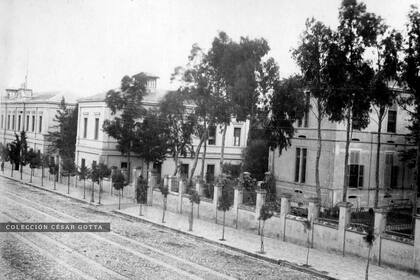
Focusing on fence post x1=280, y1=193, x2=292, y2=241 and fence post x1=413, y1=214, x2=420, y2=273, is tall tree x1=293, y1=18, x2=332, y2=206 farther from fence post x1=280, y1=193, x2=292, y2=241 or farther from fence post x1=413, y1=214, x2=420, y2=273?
fence post x1=413, y1=214, x2=420, y2=273

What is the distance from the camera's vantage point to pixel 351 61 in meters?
22.7

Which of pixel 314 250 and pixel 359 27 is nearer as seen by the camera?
pixel 314 250

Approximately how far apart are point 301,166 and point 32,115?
113 ft

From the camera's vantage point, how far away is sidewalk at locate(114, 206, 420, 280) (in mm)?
15337

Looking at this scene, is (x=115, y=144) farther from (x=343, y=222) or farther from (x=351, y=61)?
(x=343, y=222)

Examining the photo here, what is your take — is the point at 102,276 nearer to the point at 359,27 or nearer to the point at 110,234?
the point at 110,234

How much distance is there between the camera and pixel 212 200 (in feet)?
78.7

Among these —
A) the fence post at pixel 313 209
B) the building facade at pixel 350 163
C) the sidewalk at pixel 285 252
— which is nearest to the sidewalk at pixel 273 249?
the sidewalk at pixel 285 252

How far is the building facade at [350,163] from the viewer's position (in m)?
27.7

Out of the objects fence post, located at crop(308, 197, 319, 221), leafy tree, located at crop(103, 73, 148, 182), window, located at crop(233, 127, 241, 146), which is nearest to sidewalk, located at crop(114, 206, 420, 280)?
fence post, located at crop(308, 197, 319, 221)

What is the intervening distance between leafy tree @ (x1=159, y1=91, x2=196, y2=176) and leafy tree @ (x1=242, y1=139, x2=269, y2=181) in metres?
5.24

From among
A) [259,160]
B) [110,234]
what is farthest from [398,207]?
[110,234]

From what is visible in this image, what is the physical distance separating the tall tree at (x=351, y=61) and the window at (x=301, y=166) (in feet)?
22.9

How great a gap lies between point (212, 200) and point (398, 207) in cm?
1492
